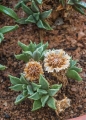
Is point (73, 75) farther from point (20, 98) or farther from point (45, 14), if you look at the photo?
point (45, 14)

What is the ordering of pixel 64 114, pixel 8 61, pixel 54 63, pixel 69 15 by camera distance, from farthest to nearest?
pixel 69 15
pixel 8 61
pixel 64 114
pixel 54 63

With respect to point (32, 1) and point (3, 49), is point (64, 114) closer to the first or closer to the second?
point (3, 49)

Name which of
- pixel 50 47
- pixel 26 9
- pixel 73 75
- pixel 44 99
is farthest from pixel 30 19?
pixel 44 99

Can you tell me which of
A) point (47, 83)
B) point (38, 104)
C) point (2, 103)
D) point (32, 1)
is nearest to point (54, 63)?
point (47, 83)

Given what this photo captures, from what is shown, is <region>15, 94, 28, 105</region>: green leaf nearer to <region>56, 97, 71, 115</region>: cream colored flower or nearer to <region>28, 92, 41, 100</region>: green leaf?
<region>28, 92, 41, 100</region>: green leaf

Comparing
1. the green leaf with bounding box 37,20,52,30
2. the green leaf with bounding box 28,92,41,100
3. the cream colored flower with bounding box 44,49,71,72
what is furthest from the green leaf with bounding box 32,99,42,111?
the green leaf with bounding box 37,20,52,30

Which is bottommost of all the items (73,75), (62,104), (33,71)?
(62,104)
